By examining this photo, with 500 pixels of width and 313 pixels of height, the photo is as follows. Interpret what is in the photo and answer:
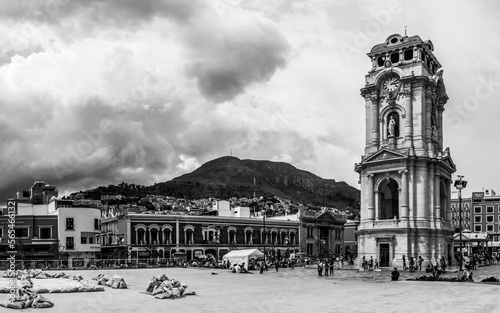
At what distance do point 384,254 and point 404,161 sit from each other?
34.1 ft

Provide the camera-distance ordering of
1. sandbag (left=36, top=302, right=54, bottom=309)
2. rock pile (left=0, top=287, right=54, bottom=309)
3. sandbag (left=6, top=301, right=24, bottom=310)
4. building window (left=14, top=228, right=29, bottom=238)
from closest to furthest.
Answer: sandbag (left=6, top=301, right=24, bottom=310) < rock pile (left=0, top=287, right=54, bottom=309) < sandbag (left=36, top=302, right=54, bottom=309) < building window (left=14, top=228, right=29, bottom=238)

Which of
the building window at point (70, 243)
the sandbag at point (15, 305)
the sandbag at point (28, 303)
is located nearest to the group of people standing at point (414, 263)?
the sandbag at point (28, 303)

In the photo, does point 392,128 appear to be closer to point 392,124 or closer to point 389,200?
point 392,124

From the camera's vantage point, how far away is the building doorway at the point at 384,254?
6309cm

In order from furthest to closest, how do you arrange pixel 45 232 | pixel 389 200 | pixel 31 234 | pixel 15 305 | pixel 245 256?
1. pixel 45 232
2. pixel 31 234
3. pixel 389 200
4. pixel 245 256
5. pixel 15 305

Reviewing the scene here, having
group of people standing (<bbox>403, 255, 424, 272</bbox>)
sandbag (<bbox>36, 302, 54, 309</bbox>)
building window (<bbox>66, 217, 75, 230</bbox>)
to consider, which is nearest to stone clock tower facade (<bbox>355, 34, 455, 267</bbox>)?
group of people standing (<bbox>403, 255, 424, 272</bbox>)

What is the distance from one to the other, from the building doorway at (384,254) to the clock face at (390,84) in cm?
1756

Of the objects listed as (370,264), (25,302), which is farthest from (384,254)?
(25,302)

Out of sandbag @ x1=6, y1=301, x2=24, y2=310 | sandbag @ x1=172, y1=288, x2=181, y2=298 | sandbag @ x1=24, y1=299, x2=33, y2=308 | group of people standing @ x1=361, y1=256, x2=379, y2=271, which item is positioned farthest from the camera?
group of people standing @ x1=361, y1=256, x2=379, y2=271

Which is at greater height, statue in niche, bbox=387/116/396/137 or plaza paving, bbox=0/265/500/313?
statue in niche, bbox=387/116/396/137

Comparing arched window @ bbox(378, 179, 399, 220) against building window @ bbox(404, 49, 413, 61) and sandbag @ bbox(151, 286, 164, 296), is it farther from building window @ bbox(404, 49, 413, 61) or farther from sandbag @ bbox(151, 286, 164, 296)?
sandbag @ bbox(151, 286, 164, 296)

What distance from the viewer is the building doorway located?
207 feet

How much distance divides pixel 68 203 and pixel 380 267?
160ft

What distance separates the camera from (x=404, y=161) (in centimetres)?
6284
